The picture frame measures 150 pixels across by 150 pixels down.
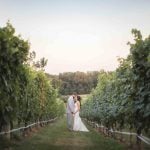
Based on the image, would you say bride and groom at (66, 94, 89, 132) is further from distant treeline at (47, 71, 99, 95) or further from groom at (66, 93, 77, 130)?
distant treeline at (47, 71, 99, 95)

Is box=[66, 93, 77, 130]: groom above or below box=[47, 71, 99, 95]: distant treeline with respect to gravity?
below

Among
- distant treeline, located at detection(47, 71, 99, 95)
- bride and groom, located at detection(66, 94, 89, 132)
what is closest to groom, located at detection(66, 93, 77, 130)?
bride and groom, located at detection(66, 94, 89, 132)

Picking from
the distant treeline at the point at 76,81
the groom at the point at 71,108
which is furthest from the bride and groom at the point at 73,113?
the distant treeline at the point at 76,81

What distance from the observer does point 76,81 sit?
139 m

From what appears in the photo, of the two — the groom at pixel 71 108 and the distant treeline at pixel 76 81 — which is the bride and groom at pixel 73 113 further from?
the distant treeline at pixel 76 81

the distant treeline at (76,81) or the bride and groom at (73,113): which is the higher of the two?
the distant treeline at (76,81)

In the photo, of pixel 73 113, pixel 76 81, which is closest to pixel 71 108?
pixel 73 113

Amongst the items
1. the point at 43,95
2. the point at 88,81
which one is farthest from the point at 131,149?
the point at 88,81

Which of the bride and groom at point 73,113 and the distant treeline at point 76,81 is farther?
the distant treeline at point 76,81

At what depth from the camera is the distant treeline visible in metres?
128

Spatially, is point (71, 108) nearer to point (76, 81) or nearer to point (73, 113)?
point (73, 113)

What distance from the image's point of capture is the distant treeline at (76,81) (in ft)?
421

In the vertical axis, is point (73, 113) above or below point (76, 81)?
below

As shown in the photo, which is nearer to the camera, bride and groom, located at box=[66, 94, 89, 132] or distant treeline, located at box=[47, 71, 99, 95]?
bride and groom, located at box=[66, 94, 89, 132]
